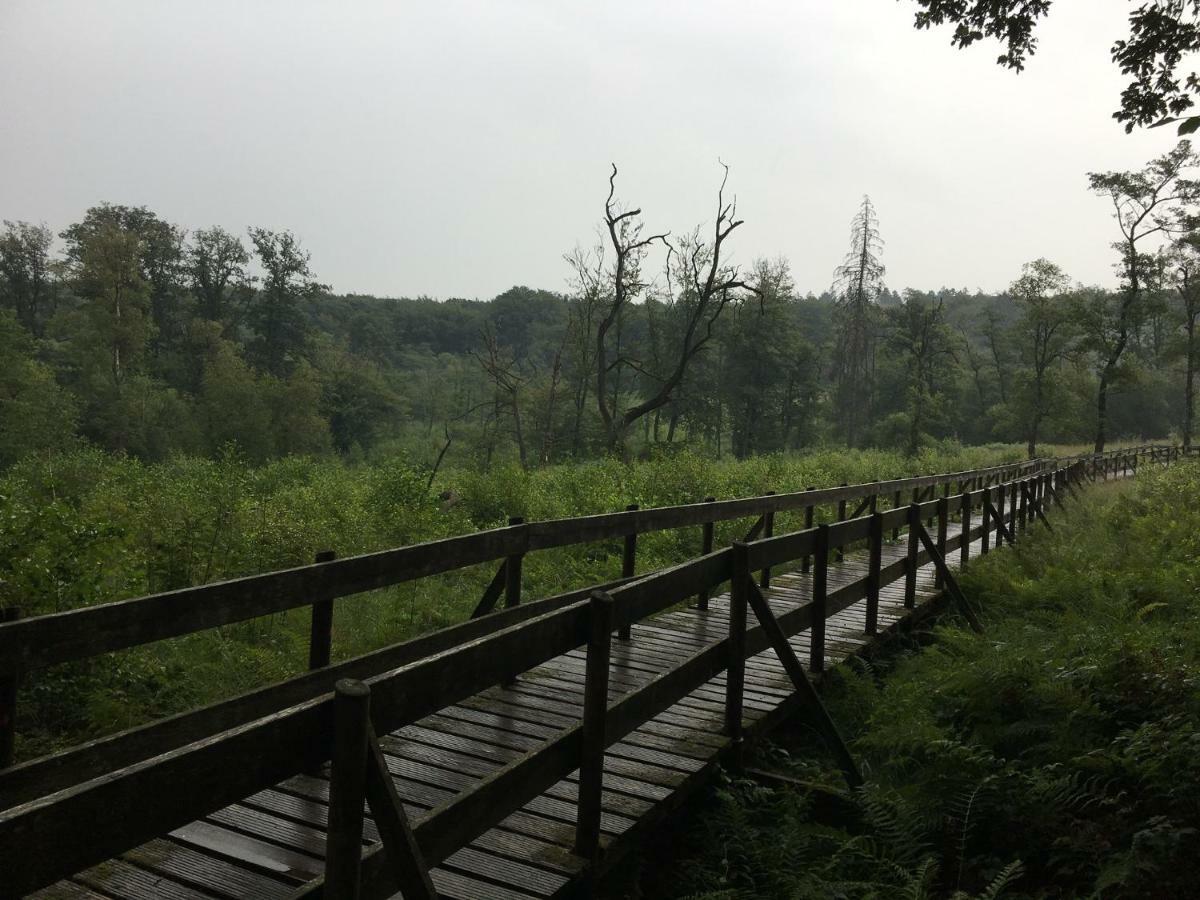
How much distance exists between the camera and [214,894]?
3039mm

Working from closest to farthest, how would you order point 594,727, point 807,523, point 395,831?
point 395,831 < point 594,727 < point 807,523

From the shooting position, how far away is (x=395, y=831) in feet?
7.68

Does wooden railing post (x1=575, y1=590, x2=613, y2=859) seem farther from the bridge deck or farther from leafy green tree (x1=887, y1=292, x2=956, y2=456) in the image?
leafy green tree (x1=887, y1=292, x2=956, y2=456)

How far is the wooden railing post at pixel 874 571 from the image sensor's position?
294 inches

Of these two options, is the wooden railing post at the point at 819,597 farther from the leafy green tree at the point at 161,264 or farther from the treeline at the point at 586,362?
the leafy green tree at the point at 161,264

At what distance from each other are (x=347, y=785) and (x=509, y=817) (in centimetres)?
188

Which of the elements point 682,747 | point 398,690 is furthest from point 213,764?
point 682,747

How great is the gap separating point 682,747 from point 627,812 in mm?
998

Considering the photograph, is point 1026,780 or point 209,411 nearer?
point 1026,780

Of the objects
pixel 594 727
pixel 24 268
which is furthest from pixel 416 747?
pixel 24 268

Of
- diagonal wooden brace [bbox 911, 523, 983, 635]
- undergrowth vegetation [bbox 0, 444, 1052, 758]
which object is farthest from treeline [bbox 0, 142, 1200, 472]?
diagonal wooden brace [bbox 911, 523, 983, 635]

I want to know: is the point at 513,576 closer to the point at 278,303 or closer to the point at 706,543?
the point at 706,543

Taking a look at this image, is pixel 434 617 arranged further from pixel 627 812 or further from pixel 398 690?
pixel 398 690

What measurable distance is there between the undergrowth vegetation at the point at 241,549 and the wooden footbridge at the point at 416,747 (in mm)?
2795
